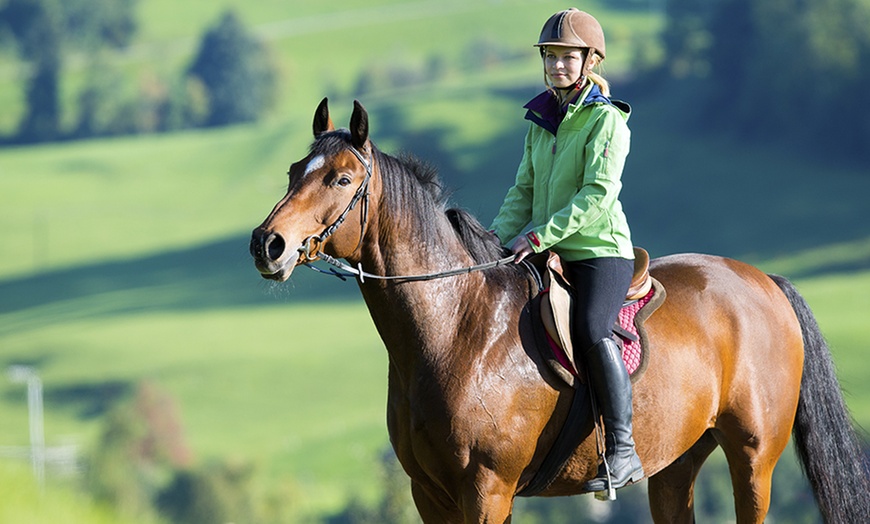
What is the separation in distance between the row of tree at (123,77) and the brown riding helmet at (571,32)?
5233 centimetres

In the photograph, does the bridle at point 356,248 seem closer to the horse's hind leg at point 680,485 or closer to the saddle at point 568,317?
the saddle at point 568,317

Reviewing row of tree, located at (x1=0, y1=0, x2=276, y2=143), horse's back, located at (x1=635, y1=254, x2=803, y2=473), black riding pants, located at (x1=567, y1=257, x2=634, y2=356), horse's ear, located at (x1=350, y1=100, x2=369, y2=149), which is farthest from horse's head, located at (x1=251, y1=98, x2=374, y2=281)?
row of tree, located at (x1=0, y1=0, x2=276, y2=143)

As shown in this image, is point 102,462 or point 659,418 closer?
point 659,418

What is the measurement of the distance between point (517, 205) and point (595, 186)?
0.65m

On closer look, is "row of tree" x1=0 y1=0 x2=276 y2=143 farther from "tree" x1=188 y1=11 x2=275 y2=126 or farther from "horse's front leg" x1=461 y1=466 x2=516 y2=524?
"horse's front leg" x1=461 y1=466 x2=516 y2=524

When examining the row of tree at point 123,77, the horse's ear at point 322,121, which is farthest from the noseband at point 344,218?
the row of tree at point 123,77

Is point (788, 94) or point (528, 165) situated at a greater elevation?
point (528, 165)

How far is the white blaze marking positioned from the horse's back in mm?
1773

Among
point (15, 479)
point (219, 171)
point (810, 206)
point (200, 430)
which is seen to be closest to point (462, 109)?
point (219, 171)

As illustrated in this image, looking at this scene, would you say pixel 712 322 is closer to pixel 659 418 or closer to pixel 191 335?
pixel 659 418

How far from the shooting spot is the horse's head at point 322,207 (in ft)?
13.8

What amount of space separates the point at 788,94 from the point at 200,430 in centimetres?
A: 2794

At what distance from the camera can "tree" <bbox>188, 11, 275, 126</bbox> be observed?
185 ft

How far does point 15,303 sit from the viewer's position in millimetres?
49344
